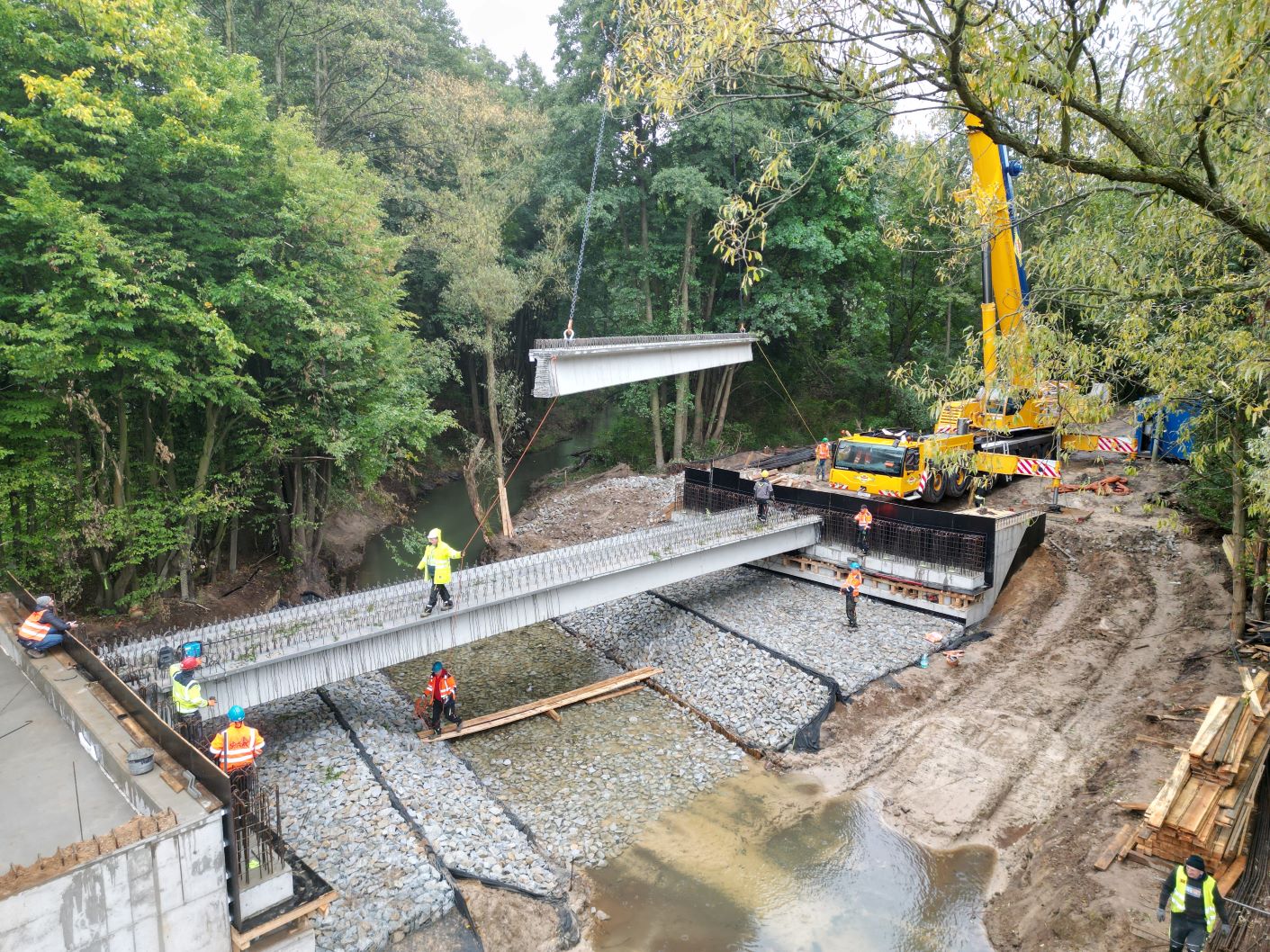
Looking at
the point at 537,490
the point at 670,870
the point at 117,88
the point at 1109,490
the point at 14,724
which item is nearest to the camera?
the point at 14,724

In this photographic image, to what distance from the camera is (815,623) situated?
17.2 metres

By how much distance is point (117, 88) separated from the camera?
1351 cm

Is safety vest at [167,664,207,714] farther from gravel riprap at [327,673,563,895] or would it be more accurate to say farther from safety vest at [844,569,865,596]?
safety vest at [844,569,865,596]

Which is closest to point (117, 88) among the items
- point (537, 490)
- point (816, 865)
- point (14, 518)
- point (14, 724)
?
point (14, 518)

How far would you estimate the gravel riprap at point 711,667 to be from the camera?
13.7 metres

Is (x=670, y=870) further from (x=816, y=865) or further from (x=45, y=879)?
(x=45, y=879)

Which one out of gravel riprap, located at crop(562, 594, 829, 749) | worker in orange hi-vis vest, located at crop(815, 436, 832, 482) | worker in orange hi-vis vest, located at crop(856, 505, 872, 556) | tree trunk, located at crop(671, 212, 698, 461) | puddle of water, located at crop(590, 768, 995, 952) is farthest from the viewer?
tree trunk, located at crop(671, 212, 698, 461)

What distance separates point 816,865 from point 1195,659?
9.46 metres

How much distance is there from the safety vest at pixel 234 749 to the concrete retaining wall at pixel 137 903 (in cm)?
214

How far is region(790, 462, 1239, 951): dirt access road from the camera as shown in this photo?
9234 millimetres

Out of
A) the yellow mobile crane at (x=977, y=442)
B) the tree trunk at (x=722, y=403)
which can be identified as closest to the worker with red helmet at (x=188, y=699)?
the yellow mobile crane at (x=977, y=442)

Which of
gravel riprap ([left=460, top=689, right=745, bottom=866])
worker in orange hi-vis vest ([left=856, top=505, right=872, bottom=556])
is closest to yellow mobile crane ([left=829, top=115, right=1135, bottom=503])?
worker in orange hi-vis vest ([left=856, top=505, right=872, bottom=556])

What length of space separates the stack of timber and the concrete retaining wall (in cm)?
1085

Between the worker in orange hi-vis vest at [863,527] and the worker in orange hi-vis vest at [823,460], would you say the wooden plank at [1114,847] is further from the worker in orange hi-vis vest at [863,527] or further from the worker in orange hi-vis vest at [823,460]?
the worker in orange hi-vis vest at [823,460]
